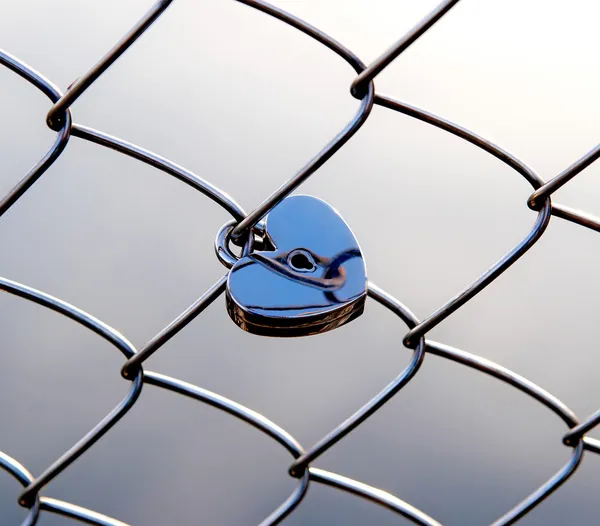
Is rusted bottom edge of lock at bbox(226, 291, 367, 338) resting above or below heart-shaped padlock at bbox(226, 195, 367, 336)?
below

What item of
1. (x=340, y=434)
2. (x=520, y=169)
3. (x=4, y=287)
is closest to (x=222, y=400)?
(x=340, y=434)

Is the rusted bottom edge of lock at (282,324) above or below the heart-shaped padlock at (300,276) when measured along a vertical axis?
below

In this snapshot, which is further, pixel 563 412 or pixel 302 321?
pixel 563 412

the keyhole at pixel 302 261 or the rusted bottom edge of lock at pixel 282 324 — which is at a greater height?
the keyhole at pixel 302 261

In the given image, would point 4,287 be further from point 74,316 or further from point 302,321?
point 302,321

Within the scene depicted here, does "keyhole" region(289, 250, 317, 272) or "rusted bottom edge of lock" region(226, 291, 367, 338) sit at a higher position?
"keyhole" region(289, 250, 317, 272)
